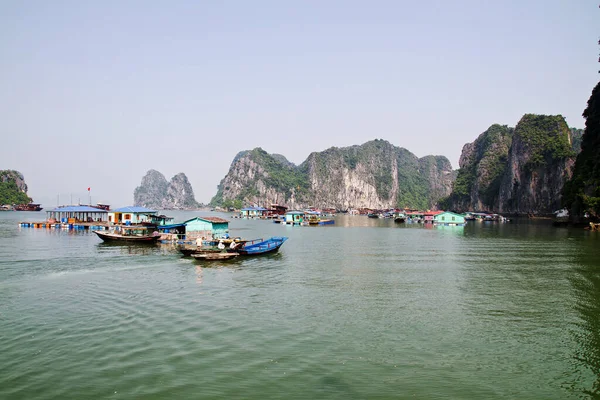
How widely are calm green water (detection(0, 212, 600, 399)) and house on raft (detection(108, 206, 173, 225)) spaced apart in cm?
3707

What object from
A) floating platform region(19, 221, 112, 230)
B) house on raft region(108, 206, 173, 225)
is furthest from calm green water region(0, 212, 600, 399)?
floating platform region(19, 221, 112, 230)

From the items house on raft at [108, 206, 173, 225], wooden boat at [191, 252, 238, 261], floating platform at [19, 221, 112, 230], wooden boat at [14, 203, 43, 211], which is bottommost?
wooden boat at [191, 252, 238, 261]

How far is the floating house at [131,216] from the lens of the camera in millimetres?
71181

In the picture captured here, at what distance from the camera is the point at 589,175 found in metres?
84.1

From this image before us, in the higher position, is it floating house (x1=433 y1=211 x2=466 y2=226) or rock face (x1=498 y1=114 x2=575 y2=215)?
rock face (x1=498 y1=114 x2=575 y2=215)

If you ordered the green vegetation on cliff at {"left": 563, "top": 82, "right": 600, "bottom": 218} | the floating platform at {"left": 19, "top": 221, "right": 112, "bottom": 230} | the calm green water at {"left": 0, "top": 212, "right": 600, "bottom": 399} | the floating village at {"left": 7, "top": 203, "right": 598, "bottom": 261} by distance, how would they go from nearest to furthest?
the calm green water at {"left": 0, "top": 212, "right": 600, "bottom": 399}
the floating village at {"left": 7, "top": 203, "right": 598, "bottom": 261}
the floating platform at {"left": 19, "top": 221, "right": 112, "bottom": 230}
the green vegetation on cliff at {"left": 563, "top": 82, "right": 600, "bottom": 218}

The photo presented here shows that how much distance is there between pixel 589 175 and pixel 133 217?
283ft

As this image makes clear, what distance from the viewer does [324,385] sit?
12.7 m

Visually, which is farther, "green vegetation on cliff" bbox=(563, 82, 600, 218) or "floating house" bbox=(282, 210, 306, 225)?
"floating house" bbox=(282, 210, 306, 225)

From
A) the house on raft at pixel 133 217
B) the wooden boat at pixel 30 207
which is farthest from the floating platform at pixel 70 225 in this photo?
the wooden boat at pixel 30 207

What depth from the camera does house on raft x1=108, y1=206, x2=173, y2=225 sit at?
71.1 metres

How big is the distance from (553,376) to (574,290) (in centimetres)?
1588

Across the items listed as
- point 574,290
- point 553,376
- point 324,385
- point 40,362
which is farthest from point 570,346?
point 40,362

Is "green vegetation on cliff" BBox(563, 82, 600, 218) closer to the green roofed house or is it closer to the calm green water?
the calm green water
